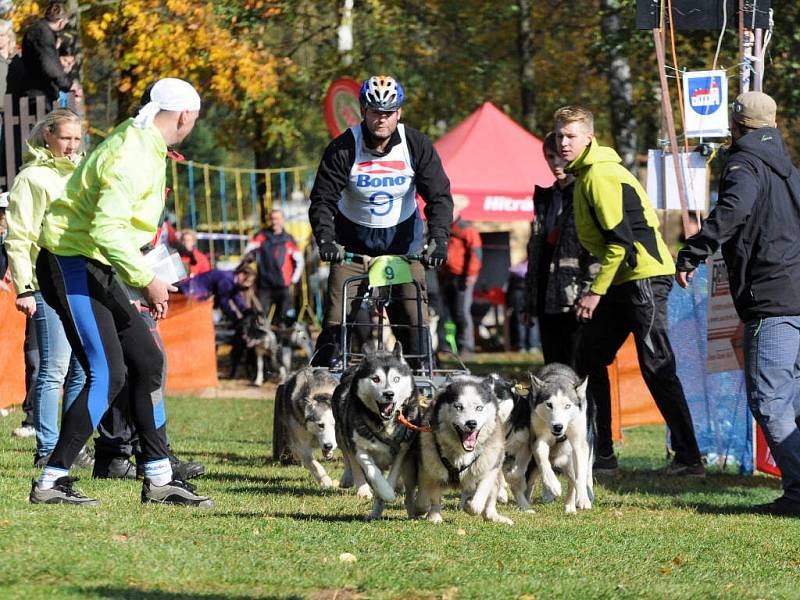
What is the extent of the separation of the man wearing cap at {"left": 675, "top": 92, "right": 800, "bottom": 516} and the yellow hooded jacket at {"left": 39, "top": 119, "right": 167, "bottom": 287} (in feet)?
9.49

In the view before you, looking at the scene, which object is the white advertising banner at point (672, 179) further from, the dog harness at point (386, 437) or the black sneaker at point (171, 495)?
the black sneaker at point (171, 495)

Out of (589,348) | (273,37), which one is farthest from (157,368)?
(273,37)

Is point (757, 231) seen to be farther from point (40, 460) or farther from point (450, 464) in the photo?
point (40, 460)

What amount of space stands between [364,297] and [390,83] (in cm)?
134

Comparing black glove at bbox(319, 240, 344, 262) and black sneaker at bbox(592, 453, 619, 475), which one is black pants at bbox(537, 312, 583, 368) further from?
black glove at bbox(319, 240, 344, 262)

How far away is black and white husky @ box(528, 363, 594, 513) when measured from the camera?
286 inches

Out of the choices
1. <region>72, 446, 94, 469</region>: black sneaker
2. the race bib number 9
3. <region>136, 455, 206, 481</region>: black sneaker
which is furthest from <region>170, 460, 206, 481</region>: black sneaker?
the race bib number 9

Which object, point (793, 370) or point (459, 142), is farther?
point (459, 142)

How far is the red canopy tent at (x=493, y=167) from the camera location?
1842 cm

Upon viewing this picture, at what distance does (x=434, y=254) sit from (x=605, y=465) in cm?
210

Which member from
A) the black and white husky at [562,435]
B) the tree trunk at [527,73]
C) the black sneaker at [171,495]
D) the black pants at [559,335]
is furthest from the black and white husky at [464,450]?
the tree trunk at [527,73]

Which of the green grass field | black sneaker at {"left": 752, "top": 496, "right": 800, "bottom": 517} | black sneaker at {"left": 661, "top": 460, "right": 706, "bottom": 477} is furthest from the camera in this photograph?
black sneaker at {"left": 661, "top": 460, "right": 706, "bottom": 477}

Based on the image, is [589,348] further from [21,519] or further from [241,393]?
[241,393]

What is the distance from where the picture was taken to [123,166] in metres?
5.87
